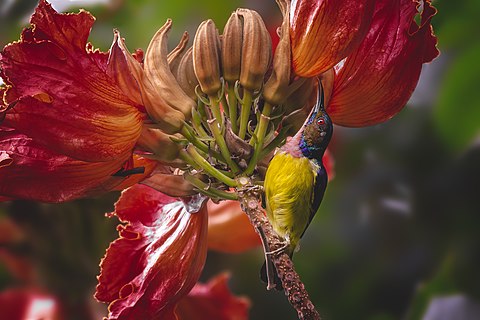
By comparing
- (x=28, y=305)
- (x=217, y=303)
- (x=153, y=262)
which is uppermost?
(x=153, y=262)

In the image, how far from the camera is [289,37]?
27 cm

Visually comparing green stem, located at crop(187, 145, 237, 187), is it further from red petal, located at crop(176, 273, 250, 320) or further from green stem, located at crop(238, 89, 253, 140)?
red petal, located at crop(176, 273, 250, 320)

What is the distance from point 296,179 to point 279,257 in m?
0.04

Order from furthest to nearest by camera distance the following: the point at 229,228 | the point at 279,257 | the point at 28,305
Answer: the point at 28,305
the point at 229,228
the point at 279,257

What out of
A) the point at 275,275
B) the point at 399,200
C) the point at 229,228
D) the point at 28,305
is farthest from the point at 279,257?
the point at 399,200

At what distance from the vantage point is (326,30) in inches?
10.4

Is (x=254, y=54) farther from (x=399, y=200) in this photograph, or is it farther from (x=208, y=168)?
(x=399, y=200)

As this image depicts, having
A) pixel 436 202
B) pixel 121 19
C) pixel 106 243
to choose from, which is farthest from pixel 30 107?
pixel 436 202

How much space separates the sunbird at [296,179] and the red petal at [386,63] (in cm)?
3

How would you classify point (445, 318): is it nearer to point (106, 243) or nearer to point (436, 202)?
point (436, 202)

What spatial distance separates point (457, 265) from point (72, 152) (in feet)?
2.01

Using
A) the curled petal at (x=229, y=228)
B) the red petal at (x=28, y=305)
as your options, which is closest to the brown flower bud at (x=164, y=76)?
the curled petal at (x=229, y=228)

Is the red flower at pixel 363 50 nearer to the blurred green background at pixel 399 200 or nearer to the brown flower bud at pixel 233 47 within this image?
the brown flower bud at pixel 233 47

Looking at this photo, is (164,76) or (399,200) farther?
(399,200)
